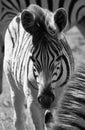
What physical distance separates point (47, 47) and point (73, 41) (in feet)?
15.4

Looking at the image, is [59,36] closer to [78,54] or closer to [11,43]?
[11,43]

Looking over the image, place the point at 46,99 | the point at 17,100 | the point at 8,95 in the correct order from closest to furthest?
the point at 46,99 → the point at 17,100 → the point at 8,95

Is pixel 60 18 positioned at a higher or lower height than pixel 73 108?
higher

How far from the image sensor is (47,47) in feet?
12.2

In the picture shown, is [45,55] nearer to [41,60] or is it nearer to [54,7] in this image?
[41,60]

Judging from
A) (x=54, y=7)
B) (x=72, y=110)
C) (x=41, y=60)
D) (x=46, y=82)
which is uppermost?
(x=54, y=7)

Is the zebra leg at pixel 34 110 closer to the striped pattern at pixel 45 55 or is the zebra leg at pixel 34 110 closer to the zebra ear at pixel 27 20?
the striped pattern at pixel 45 55

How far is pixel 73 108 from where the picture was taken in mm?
2016

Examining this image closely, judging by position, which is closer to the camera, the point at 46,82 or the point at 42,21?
the point at 46,82

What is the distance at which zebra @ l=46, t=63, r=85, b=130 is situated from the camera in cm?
195

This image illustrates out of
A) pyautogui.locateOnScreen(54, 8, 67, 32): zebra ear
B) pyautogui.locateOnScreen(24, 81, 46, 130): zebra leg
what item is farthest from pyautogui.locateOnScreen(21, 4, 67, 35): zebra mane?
pyautogui.locateOnScreen(24, 81, 46, 130): zebra leg

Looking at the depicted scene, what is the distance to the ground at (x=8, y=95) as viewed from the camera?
5.58 metres

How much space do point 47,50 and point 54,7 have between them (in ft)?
7.87

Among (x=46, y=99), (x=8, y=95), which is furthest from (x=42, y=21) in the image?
(x=8, y=95)
